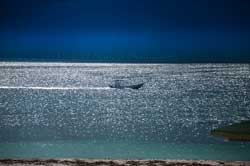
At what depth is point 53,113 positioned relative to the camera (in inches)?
1661

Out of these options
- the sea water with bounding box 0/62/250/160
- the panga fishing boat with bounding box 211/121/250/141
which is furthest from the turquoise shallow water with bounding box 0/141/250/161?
the panga fishing boat with bounding box 211/121/250/141

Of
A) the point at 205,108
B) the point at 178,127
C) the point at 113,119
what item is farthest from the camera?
the point at 205,108

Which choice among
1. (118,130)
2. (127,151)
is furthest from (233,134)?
(118,130)

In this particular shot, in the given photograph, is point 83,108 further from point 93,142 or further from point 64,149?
point 64,149

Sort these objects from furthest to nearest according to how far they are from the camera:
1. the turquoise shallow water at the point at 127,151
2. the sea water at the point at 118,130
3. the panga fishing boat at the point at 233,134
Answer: the sea water at the point at 118,130 < the turquoise shallow water at the point at 127,151 < the panga fishing boat at the point at 233,134

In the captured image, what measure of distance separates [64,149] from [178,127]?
12.9 meters

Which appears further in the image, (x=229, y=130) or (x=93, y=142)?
(x=93, y=142)

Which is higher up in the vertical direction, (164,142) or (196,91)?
(196,91)

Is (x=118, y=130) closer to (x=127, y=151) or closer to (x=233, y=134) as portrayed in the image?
(x=127, y=151)

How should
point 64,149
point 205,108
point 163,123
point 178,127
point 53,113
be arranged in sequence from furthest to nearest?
point 205,108, point 53,113, point 163,123, point 178,127, point 64,149

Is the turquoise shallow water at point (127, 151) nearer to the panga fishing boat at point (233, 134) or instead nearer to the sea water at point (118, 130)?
the sea water at point (118, 130)

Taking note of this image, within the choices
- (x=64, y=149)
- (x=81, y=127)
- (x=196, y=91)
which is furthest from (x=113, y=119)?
(x=196, y=91)

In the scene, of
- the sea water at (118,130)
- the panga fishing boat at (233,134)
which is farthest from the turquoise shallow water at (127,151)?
the panga fishing boat at (233,134)

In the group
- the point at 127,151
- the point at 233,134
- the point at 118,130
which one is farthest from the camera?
the point at 118,130
